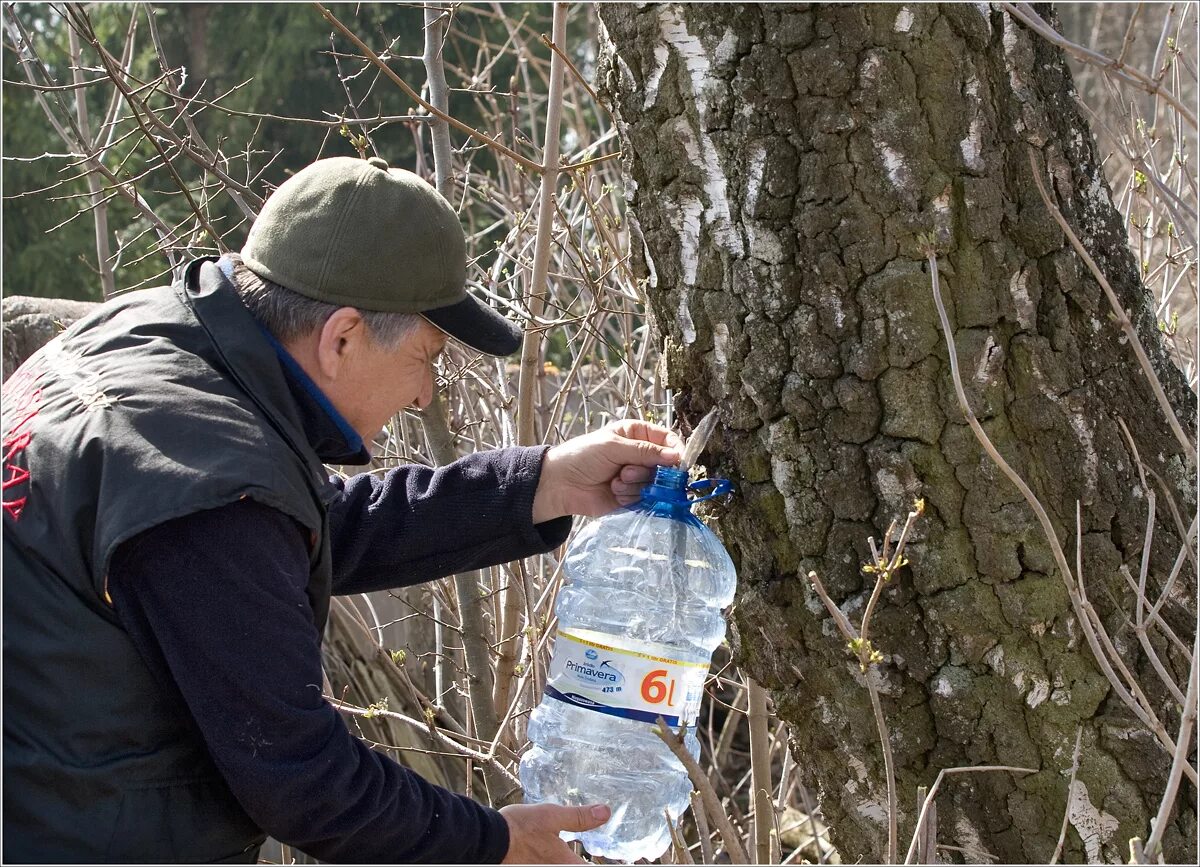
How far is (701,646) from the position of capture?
8.95ft

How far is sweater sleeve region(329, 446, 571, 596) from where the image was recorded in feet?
8.45

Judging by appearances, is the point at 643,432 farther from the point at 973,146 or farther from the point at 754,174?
the point at 973,146

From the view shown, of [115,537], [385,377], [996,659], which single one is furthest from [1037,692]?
[115,537]

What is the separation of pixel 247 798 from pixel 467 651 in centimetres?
130

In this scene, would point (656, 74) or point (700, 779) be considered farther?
point (656, 74)

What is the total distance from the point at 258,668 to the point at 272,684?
0.03 meters

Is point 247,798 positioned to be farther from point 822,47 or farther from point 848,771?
point 822,47

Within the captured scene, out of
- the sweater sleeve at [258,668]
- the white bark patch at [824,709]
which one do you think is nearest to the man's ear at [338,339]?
the sweater sleeve at [258,668]

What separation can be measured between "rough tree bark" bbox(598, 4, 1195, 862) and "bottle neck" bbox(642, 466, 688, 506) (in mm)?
119

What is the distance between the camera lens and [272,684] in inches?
71.3

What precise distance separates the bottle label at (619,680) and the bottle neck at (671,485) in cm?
31

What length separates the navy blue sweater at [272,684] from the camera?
5.85 ft

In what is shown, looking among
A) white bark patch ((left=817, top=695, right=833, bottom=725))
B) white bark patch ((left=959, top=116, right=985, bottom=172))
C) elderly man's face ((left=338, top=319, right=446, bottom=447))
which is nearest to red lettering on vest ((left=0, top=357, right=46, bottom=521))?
elderly man's face ((left=338, top=319, right=446, bottom=447))

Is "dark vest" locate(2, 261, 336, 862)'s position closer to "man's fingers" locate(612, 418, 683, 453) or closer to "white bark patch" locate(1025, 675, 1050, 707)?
"man's fingers" locate(612, 418, 683, 453)
